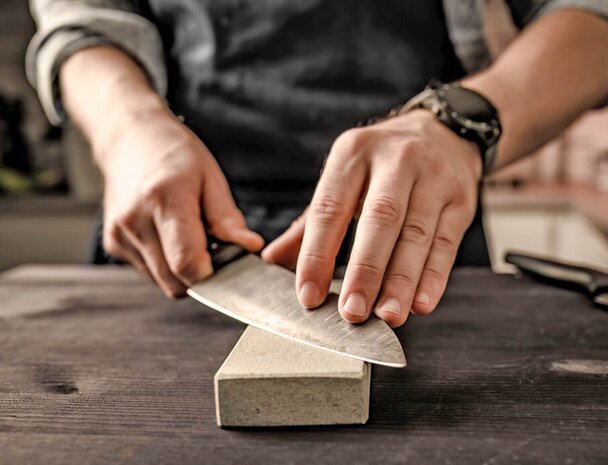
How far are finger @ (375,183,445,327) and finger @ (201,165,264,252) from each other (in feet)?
0.62

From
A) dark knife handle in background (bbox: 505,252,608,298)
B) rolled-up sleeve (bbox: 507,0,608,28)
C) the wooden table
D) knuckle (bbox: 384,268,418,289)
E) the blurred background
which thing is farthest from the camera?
the blurred background

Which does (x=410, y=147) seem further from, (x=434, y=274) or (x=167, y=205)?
(x=167, y=205)

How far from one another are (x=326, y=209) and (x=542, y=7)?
1.91ft

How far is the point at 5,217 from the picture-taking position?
7.60ft

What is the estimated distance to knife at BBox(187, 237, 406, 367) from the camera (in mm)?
463

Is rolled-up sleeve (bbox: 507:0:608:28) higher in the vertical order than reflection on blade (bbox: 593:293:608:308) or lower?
higher

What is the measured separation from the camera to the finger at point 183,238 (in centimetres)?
61

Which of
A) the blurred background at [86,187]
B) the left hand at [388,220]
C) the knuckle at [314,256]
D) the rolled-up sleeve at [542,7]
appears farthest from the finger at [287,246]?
the blurred background at [86,187]

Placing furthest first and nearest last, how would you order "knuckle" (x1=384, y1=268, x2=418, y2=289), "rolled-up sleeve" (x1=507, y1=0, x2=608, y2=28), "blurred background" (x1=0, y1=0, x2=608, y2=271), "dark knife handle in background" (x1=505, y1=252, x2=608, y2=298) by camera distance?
"blurred background" (x1=0, y1=0, x2=608, y2=271)
"rolled-up sleeve" (x1=507, y1=0, x2=608, y2=28)
"dark knife handle in background" (x1=505, y1=252, x2=608, y2=298)
"knuckle" (x1=384, y1=268, x2=418, y2=289)

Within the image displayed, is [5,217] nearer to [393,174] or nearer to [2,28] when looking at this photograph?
[2,28]

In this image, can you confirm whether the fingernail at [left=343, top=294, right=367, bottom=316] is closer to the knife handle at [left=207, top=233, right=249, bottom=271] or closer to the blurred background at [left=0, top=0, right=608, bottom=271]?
the knife handle at [left=207, top=233, right=249, bottom=271]

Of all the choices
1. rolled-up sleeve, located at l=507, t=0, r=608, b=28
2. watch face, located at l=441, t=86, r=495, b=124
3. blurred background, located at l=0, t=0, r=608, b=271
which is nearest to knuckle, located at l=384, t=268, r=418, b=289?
watch face, located at l=441, t=86, r=495, b=124

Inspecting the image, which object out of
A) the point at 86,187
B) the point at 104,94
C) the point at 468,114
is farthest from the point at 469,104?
the point at 86,187

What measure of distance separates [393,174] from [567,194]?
1.64m
